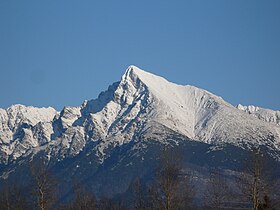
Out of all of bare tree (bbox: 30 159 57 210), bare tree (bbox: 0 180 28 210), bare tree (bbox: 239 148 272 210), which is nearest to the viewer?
bare tree (bbox: 239 148 272 210)

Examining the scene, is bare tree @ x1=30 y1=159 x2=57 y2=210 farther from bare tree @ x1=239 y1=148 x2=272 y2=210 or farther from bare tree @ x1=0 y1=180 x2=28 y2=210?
bare tree @ x1=239 y1=148 x2=272 y2=210

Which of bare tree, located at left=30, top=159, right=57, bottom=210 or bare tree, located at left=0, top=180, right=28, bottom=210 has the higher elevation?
bare tree, located at left=0, top=180, right=28, bottom=210

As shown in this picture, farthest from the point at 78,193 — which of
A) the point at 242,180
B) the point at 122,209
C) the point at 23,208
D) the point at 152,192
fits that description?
the point at 242,180

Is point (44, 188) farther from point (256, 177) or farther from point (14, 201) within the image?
point (256, 177)

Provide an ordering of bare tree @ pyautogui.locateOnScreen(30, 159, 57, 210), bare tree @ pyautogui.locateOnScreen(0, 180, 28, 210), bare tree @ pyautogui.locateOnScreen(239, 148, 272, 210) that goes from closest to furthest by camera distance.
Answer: bare tree @ pyautogui.locateOnScreen(239, 148, 272, 210)
bare tree @ pyautogui.locateOnScreen(30, 159, 57, 210)
bare tree @ pyautogui.locateOnScreen(0, 180, 28, 210)

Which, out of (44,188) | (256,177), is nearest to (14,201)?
(44,188)

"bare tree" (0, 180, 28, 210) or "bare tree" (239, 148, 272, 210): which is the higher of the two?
"bare tree" (0, 180, 28, 210)

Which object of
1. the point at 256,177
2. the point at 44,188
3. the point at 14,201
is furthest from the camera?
the point at 14,201

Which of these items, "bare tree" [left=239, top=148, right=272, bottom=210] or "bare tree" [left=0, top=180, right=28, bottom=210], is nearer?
"bare tree" [left=239, top=148, right=272, bottom=210]

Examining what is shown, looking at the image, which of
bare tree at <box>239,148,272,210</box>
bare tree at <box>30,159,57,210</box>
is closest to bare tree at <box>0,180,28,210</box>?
bare tree at <box>30,159,57,210</box>

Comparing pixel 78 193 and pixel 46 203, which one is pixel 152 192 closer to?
pixel 46 203

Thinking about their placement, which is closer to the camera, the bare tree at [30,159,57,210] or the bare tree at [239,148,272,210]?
the bare tree at [239,148,272,210]

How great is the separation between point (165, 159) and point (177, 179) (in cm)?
388

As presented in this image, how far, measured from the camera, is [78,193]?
455 feet
